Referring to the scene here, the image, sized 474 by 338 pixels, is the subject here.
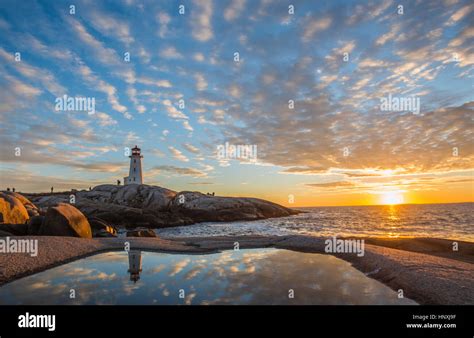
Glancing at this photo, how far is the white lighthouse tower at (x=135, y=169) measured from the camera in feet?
271

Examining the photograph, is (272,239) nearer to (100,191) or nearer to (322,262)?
(322,262)

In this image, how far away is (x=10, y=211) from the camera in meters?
25.5

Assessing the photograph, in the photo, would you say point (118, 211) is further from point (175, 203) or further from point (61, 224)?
point (61, 224)

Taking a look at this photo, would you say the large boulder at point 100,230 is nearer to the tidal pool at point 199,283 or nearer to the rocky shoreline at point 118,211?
the rocky shoreline at point 118,211

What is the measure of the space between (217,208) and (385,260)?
5515 cm

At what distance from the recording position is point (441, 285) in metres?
9.72

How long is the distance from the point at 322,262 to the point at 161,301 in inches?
347

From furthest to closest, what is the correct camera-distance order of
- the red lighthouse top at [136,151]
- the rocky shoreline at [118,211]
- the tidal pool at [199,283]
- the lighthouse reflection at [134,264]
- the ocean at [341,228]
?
the red lighthouse top at [136,151] → the ocean at [341,228] → the rocky shoreline at [118,211] → the lighthouse reflection at [134,264] → the tidal pool at [199,283]

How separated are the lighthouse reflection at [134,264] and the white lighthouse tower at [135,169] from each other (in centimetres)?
6947

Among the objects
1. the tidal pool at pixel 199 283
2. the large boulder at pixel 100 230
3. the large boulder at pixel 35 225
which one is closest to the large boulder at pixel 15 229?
the large boulder at pixel 35 225

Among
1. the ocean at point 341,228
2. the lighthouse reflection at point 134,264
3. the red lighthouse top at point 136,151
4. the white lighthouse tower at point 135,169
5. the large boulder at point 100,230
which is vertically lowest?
the ocean at point 341,228

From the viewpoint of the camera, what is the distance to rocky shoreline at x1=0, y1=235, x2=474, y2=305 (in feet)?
31.0

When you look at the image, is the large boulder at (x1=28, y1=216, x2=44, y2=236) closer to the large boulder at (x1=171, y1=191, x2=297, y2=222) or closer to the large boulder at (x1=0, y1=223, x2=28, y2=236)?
the large boulder at (x1=0, y1=223, x2=28, y2=236)
